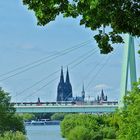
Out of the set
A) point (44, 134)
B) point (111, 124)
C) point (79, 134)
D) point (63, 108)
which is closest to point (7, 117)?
point (79, 134)

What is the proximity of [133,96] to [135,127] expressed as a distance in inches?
172

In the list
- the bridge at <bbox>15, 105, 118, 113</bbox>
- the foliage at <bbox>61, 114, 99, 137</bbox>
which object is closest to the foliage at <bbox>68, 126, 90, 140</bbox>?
the foliage at <bbox>61, 114, 99, 137</bbox>

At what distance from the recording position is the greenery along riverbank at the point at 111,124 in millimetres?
31625

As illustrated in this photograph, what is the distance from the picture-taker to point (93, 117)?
7238cm

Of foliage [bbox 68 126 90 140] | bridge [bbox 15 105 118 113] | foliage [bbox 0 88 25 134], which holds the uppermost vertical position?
bridge [bbox 15 105 118 113]

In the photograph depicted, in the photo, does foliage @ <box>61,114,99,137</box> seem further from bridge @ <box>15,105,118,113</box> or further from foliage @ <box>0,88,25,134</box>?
foliage @ <box>0,88,25,134</box>

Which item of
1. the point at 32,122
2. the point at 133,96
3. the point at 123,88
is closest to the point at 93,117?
the point at 123,88

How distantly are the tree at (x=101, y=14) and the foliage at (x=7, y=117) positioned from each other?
167ft

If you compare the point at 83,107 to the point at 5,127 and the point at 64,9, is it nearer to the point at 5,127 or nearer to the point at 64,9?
the point at 5,127

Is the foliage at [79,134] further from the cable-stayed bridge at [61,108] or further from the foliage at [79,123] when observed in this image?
the cable-stayed bridge at [61,108]

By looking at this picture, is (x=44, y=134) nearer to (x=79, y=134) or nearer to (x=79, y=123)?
(x=79, y=123)

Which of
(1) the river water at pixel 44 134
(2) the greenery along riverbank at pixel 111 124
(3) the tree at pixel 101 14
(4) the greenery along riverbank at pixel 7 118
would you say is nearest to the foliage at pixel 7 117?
(4) the greenery along riverbank at pixel 7 118

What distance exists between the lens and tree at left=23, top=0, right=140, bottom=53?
6.98 metres

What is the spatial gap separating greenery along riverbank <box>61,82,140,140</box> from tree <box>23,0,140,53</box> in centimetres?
2208
